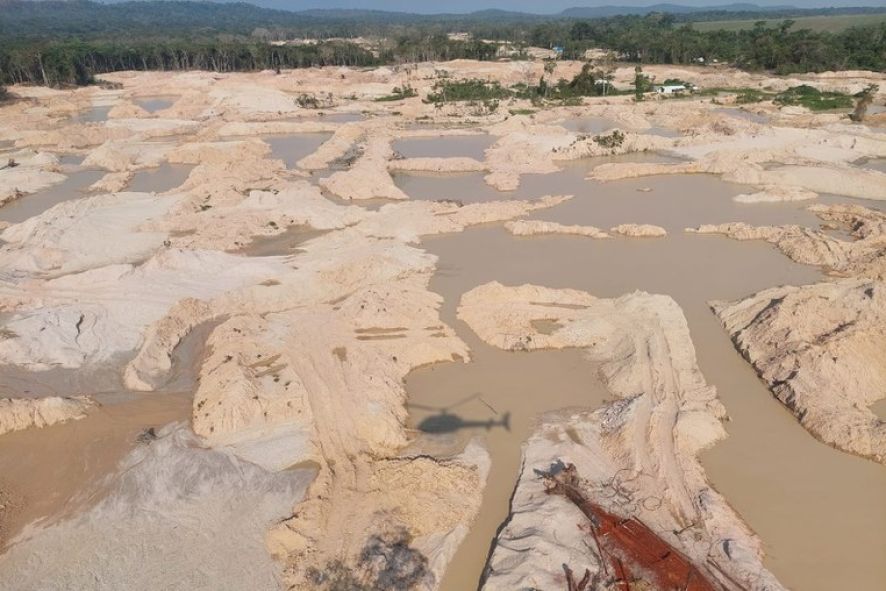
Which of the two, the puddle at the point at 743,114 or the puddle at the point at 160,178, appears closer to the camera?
the puddle at the point at 160,178

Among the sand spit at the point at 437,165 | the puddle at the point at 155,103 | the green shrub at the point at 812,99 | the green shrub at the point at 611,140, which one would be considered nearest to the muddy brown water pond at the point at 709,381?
the sand spit at the point at 437,165

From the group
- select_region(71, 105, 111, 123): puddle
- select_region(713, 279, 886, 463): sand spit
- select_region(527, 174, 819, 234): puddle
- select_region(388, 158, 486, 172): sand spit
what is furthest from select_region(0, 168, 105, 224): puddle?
→ select_region(713, 279, 886, 463): sand spit

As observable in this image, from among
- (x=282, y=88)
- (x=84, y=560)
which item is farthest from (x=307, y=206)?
(x=282, y=88)

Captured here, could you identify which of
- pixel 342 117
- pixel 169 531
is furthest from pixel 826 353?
pixel 342 117

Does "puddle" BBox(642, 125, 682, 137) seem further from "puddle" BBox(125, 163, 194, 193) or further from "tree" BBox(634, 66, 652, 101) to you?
"puddle" BBox(125, 163, 194, 193)

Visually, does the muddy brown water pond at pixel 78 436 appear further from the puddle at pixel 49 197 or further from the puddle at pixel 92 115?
the puddle at pixel 92 115

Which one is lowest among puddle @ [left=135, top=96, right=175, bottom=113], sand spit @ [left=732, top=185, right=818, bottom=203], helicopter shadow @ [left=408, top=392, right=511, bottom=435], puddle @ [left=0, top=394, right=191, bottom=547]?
helicopter shadow @ [left=408, top=392, right=511, bottom=435]
